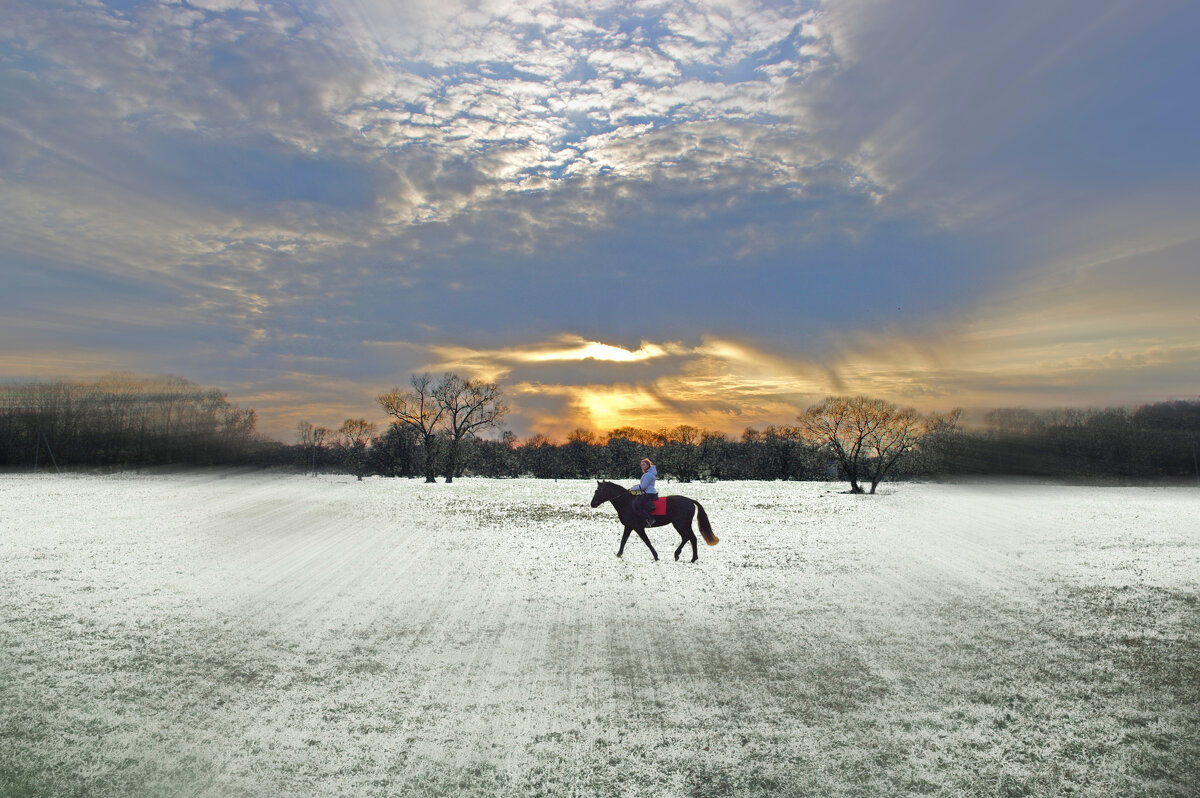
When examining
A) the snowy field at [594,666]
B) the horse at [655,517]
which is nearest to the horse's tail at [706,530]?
the horse at [655,517]

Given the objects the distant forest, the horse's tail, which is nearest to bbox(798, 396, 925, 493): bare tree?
the distant forest

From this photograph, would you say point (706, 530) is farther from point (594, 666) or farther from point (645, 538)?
point (594, 666)

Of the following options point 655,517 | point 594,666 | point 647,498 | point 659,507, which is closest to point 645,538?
point 655,517

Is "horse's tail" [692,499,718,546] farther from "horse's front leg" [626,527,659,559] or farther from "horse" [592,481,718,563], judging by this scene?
"horse's front leg" [626,527,659,559]

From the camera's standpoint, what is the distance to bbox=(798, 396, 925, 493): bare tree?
56500 millimetres

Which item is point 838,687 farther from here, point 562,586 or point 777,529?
point 777,529

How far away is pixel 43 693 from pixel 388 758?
7.53m

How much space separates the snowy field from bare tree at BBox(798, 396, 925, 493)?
28.6 meters

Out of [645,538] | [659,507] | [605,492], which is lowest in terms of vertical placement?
[645,538]

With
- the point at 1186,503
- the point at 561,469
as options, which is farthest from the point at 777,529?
the point at 561,469

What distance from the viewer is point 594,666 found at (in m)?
13.0

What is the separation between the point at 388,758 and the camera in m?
9.43

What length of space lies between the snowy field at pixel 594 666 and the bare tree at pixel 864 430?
93.8 feet

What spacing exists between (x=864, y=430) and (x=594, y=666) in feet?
165
